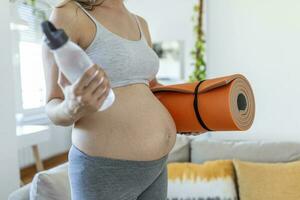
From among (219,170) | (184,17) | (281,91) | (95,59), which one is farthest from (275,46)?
(95,59)

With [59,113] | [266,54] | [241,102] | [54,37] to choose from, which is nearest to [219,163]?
[266,54]

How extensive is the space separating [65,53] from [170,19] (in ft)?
5.89

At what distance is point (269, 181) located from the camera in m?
1.45

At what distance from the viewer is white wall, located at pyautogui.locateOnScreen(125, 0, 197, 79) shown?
2121mm

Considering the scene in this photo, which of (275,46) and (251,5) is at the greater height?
(251,5)

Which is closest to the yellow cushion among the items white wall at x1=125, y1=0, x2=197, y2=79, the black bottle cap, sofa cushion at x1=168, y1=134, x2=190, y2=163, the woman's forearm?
sofa cushion at x1=168, y1=134, x2=190, y2=163

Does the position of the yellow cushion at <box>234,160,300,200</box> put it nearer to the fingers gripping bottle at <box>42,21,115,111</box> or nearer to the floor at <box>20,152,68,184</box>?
the fingers gripping bottle at <box>42,21,115,111</box>

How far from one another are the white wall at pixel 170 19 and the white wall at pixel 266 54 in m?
0.23

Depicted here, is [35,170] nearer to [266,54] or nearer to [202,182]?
[202,182]

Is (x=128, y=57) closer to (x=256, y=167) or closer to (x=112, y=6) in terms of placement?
(x=112, y=6)

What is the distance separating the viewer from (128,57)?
0.68 meters

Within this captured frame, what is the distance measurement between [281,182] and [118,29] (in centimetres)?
115

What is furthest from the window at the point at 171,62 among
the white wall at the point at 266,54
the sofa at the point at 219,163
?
the sofa at the point at 219,163

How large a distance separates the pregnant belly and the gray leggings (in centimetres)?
1
